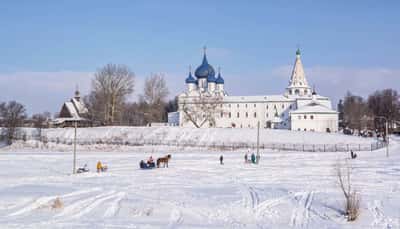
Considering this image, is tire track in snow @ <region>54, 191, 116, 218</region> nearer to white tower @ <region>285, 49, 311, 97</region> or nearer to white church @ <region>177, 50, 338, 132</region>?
white church @ <region>177, 50, 338, 132</region>

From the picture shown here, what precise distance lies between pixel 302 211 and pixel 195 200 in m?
4.52

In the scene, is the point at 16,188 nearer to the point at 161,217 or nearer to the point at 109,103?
the point at 161,217

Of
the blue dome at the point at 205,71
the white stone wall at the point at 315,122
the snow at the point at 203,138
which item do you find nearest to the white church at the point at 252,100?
the blue dome at the point at 205,71

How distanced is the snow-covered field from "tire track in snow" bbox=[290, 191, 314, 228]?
0.03 meters

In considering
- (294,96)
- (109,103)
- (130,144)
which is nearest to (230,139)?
(130,144)

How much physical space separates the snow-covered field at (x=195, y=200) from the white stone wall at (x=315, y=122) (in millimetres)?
59953

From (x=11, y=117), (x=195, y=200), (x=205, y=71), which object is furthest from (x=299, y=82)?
(x=195, y=200)

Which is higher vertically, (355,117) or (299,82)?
(299,82)

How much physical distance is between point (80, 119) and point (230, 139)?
3705 centimetres

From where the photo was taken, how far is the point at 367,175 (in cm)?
2897

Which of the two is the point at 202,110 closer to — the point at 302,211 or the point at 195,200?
the point at 195,200

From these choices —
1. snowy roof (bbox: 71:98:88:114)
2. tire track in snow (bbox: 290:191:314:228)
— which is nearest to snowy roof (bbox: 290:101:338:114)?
snowy roof (bbox: 71:98:88:114)

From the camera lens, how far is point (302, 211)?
17.5 meters

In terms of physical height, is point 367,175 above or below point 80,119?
below
